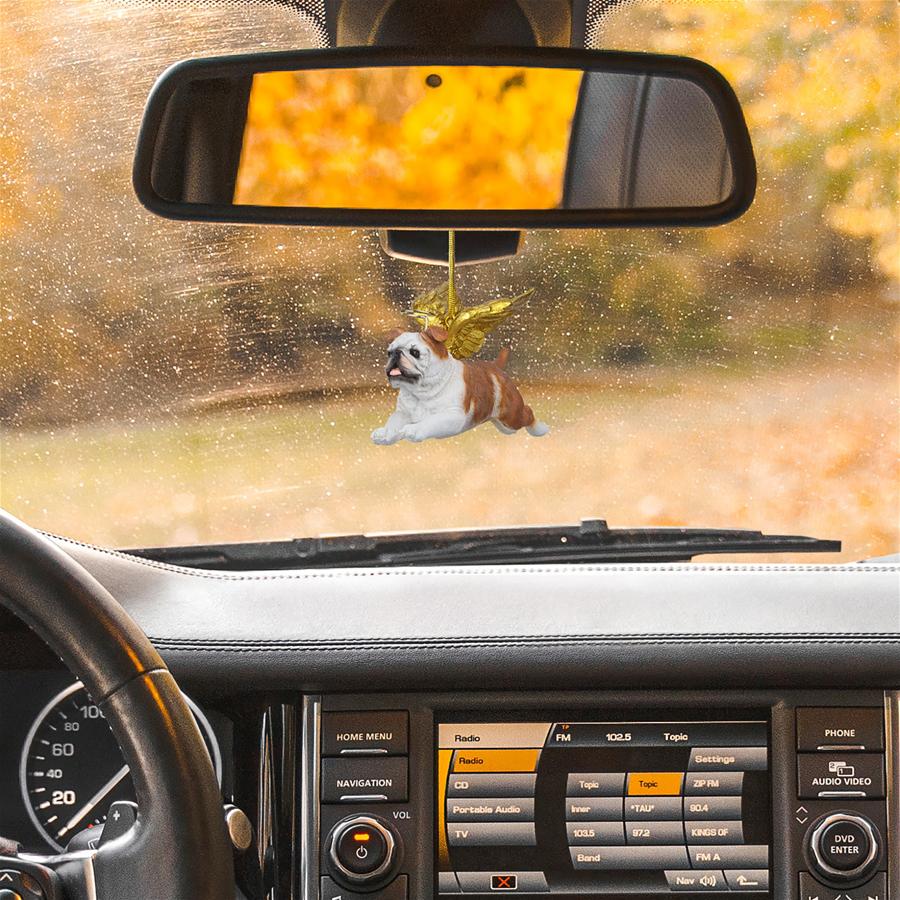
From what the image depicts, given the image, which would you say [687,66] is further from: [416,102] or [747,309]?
[747,309]

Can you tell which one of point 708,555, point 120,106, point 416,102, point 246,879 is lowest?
point 246,879

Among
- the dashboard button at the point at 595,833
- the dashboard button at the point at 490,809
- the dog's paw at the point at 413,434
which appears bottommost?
the dashboard button at the point at 595,833

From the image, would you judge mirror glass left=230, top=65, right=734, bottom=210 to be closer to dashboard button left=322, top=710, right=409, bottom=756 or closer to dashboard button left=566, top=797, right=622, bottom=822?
dashboard button left=322, top=710, right=409, bottom=756

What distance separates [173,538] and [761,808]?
1.16m

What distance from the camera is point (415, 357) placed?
242cm

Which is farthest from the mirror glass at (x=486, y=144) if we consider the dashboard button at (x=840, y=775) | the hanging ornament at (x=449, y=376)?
the dashboard button at (x=840, y=775)

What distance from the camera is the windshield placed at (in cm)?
253

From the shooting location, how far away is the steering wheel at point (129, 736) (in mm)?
1203

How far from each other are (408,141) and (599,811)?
3.52ft

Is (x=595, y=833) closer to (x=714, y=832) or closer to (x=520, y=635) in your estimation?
(x=714, y=832)

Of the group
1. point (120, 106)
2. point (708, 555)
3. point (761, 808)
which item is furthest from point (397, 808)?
point (120, 106)

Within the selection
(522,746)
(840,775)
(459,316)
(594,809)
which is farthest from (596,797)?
(459,316)

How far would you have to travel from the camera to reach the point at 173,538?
7.86 ft

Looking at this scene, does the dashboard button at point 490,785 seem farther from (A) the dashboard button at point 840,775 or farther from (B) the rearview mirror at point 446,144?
(B) the rearview mirror at point 446,144
